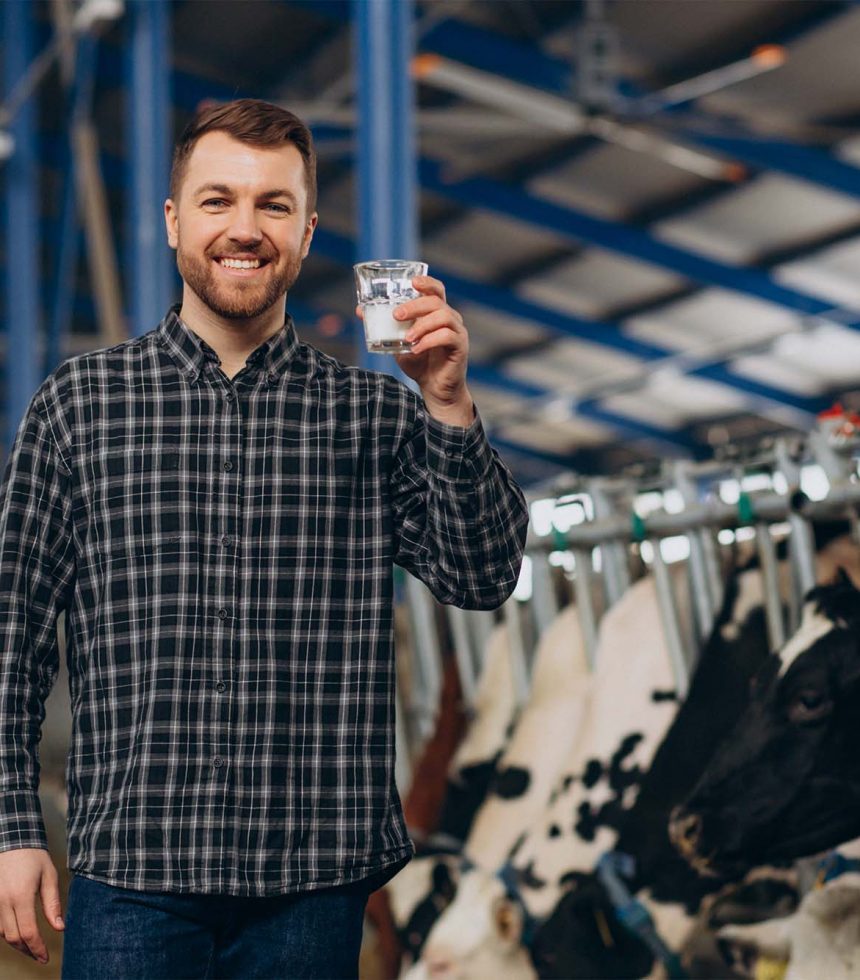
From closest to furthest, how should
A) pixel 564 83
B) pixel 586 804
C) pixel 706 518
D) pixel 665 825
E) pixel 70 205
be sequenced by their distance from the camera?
pixel 665 825, pixel 706 518, pixel 586 804, pixel 70 205, pixel 564 83

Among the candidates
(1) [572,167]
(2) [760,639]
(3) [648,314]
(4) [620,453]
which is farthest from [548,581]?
(4) [620,453]

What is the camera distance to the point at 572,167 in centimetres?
1206

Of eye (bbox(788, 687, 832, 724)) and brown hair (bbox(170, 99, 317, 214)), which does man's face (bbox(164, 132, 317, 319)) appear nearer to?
brown hair (bbox(170, 99, 317, 214))

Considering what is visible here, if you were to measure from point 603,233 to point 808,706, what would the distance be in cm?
1065

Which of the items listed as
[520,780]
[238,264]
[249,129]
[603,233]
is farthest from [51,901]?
[603,233]

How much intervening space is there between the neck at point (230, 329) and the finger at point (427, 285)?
0.17 metres

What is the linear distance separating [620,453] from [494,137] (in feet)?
31.5

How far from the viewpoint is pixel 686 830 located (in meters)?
2.22

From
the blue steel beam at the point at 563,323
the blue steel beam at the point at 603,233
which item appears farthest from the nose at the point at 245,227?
the blue steel beam at the point at 563,323

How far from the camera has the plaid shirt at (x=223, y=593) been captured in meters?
1.42

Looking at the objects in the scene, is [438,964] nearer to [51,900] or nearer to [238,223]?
[51,900]

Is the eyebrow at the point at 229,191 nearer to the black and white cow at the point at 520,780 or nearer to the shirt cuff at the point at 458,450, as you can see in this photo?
the shirt cuff at the point at 458,450

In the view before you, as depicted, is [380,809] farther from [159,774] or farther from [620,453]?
[620,453]

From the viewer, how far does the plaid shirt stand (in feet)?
4.65
